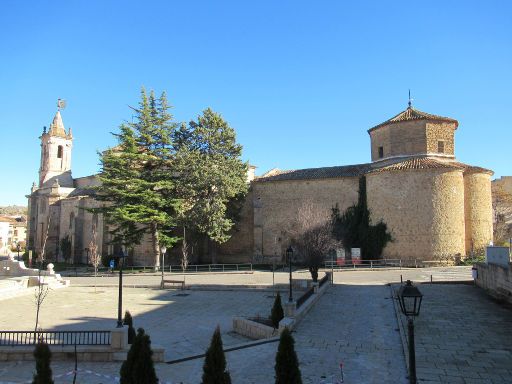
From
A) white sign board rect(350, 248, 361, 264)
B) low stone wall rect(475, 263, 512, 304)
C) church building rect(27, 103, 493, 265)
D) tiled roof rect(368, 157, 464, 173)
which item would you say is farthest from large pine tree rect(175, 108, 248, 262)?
low stone wall rect(475, 263, 512, 304)

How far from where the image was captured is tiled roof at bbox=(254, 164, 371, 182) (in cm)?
3950

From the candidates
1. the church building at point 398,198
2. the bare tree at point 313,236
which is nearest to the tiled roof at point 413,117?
the church building at point 398,198

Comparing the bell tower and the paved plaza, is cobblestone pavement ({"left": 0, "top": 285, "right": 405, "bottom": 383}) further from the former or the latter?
the bell tower

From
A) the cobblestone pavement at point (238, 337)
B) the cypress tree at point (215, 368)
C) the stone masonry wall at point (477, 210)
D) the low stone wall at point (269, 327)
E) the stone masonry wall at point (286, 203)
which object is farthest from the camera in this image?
the stone masonry wall at point (286, 203)

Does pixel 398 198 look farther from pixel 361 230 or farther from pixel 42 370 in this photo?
pixel 42 370

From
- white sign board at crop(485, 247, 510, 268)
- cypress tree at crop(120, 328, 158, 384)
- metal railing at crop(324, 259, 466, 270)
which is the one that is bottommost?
cypress tree at crop(120, 328, 158, 384)

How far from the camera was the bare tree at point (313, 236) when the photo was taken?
78.2 ft

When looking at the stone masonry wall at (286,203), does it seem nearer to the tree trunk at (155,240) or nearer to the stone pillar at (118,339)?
the tree trunk at (155,240)

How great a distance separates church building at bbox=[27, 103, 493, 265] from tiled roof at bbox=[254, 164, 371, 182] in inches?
3.8

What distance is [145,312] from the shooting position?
58.1ft

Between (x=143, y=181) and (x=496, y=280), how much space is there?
2809 cm

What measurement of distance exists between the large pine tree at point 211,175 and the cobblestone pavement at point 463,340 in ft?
72.8

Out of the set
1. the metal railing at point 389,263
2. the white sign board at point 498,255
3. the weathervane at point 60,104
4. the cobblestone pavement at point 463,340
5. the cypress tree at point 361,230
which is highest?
the weathervane at point 60,104

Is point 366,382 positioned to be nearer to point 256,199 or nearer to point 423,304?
point 423,304
